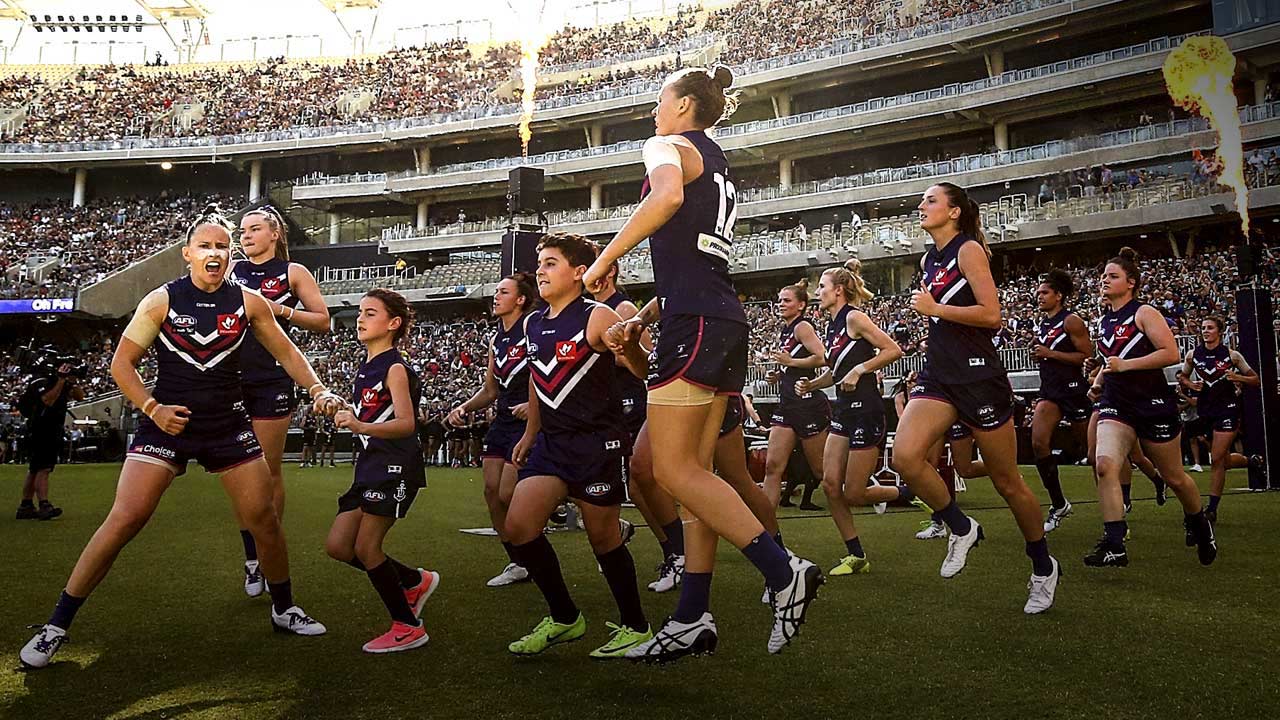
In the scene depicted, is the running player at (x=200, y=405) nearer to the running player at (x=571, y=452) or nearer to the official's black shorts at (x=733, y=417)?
the running player at (x=571, y=452)

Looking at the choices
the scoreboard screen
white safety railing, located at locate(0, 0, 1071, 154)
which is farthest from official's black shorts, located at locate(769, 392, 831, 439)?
the scoreboard screen

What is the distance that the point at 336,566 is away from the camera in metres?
6.26

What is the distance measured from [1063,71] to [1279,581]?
32.8 meters

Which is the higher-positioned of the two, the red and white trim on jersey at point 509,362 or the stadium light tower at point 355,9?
the stadium light tower at point 355,9

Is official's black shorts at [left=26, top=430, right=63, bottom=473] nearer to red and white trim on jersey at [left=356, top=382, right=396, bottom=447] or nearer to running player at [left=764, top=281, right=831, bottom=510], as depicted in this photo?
red and white trim on jersey at [left=356, top=382, right=396, bottom=447]

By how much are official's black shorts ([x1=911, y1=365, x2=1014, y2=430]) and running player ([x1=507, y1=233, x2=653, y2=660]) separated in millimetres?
1809

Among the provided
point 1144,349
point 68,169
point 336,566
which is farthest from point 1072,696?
point 68,169

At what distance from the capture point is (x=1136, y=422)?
593 cm

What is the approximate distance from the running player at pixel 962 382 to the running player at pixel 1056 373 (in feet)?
8.38

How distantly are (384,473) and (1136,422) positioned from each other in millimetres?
4677

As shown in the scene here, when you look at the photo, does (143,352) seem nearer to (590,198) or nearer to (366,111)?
(590,198)

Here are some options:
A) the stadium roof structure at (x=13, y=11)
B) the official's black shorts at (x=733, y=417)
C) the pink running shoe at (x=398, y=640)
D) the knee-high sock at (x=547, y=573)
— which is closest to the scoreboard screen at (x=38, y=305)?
the stadium roof structure at (x=13, y=11)

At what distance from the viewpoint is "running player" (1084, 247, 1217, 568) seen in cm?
566

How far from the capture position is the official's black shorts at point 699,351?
3.45 metres
